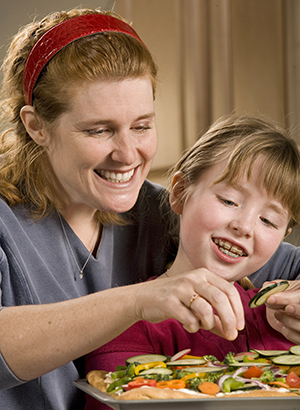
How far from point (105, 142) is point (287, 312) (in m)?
0.66

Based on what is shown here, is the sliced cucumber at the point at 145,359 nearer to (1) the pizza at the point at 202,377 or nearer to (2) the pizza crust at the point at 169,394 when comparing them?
(1) the pizza at the point at 202,377

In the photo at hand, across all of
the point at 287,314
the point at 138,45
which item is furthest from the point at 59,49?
the point at 287,314

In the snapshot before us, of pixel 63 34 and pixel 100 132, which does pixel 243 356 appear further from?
pixel 63 34

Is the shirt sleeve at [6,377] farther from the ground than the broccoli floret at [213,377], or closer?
farther from the ground

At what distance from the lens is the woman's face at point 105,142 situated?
1323 mm

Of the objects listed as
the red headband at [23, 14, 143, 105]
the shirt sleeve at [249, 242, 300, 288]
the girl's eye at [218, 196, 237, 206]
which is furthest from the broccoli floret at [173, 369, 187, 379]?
the red headband at [23, 14, 143, 105]

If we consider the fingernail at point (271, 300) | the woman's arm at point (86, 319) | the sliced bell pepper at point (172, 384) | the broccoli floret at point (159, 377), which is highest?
the woman's arm at point (86, 319)

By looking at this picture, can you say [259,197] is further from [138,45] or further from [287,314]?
[138,45]

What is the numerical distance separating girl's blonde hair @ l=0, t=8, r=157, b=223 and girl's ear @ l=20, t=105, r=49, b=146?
2 cm

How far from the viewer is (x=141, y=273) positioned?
5.60ft

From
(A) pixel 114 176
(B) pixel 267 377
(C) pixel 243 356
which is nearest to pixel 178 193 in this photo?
(A) pixel 114 176

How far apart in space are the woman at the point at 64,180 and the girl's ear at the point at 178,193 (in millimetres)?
104

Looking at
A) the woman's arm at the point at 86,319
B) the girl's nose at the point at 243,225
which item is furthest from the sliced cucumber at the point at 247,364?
the girl's nose at the point at 243,225

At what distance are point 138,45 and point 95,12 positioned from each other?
19cm
